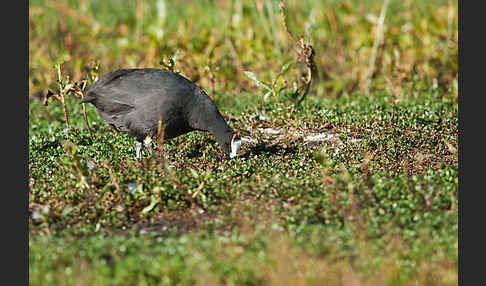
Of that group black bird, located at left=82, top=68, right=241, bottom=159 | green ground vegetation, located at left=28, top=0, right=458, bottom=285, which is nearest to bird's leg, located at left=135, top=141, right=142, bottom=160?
black bird, located at left=82, top=68, right=241, bottom=159

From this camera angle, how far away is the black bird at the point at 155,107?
6070mm

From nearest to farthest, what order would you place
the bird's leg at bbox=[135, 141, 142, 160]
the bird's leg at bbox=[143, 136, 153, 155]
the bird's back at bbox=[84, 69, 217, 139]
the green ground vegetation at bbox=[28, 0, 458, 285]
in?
the green ground vegetation at bbox=[28, 0, 458, 285] → the bird's back at bbox=[84, 69, 217, 139] → the bird's leg at bbox=[143, 136, 153, 155] → the bird's leg at bbox=[135, 141, 142, 160]

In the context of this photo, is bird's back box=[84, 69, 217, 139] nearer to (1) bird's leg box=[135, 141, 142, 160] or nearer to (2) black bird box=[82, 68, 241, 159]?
(2) black bird box=[82, 68, 241, 159]

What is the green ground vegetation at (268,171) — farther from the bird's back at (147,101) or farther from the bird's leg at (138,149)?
the bird's back at (147,101)

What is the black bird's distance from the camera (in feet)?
19.9

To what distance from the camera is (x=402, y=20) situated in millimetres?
10734

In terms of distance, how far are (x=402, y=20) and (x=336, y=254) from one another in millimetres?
7447

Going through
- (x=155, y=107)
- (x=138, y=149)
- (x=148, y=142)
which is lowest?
(x=138, y=149)

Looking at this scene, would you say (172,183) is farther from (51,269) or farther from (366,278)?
Result: (366,278)

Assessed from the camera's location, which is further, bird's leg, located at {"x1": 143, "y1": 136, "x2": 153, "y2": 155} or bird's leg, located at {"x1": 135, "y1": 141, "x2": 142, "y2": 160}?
bird's leg, located at {"x1": 135, "y1": 141, "x2": 142, "y2": 160}

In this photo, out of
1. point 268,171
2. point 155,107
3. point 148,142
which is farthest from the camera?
point 148,142

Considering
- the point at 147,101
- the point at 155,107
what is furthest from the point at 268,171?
the point at 147,101

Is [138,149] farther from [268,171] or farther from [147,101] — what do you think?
[268,171]

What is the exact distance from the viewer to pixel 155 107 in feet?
19.8
